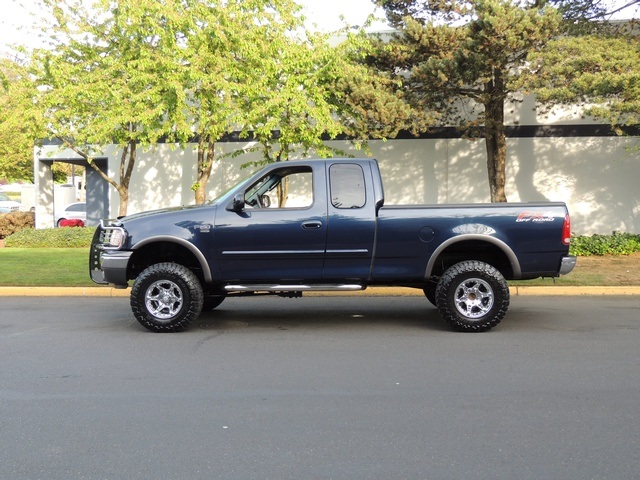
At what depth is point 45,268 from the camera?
14.9 meters

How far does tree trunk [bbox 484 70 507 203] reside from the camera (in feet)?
56.8

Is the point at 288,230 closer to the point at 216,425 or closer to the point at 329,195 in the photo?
the point at 329,195

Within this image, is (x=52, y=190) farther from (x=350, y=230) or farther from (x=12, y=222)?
(x=350, y=230)

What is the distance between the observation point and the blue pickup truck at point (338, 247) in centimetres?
854

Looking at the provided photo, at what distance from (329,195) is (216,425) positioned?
4258 millimetres

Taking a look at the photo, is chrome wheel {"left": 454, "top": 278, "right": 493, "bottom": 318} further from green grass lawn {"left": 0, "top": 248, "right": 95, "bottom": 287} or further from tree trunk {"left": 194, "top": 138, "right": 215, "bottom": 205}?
tree trunk {"left": 194, "top": 138, "right": 215, "bottom": 205}

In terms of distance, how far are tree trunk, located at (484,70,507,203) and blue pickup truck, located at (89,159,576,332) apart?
934 centimetres

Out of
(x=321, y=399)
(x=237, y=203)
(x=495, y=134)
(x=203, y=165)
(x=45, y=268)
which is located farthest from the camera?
(x=203, y=165)

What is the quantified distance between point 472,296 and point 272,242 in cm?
251

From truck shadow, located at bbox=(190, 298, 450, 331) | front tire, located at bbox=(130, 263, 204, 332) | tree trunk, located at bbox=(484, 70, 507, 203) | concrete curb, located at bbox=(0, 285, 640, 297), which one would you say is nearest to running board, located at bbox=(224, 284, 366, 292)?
front tire, located at bbox=(130, 263, 204, 332)

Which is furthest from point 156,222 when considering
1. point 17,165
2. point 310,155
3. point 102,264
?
point 17,165

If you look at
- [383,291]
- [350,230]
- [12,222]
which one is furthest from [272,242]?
[12,222]

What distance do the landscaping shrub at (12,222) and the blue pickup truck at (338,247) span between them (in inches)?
725

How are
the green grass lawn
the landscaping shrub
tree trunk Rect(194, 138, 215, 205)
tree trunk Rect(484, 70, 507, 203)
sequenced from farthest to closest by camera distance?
the landscaping shrub, tree trunk Rect(194, 138, 215, 205), tree trunk Rect(484, 70, 507, 203), the green grass lawn
